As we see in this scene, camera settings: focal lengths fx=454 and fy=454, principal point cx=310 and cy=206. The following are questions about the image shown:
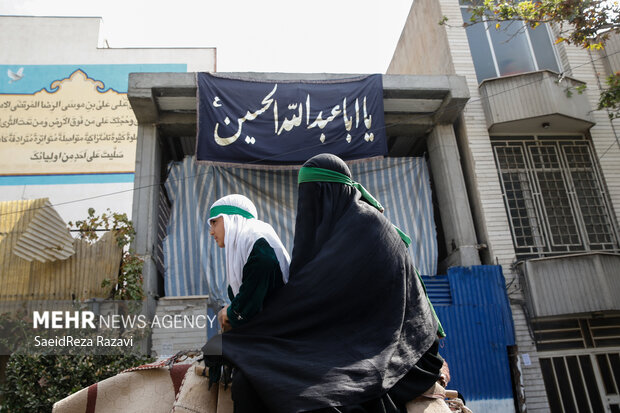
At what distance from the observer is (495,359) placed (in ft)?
23.9

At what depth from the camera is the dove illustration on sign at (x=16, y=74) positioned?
18.1m

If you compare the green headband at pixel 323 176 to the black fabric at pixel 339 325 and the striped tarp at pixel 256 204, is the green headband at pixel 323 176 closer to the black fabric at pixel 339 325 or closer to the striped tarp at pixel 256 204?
the black fabric at pixel 339 325

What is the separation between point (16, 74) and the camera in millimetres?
18219

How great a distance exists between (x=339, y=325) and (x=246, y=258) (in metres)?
0.65

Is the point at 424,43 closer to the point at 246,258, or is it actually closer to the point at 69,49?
the point at 246,258

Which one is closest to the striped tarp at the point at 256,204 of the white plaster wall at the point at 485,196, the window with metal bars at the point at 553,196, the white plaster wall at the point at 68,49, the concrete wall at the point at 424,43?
the white plaster wall at the point at 485,196

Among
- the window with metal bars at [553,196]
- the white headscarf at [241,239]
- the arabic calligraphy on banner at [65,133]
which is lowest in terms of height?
the white headscarf at [241,239]

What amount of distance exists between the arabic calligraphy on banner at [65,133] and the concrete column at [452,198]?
12314 millimetres

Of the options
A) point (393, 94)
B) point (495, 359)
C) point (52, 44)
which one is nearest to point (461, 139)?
point (393, 94)

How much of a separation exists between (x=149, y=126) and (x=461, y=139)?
20.0ft

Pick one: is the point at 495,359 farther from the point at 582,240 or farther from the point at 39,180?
the point at 39,180

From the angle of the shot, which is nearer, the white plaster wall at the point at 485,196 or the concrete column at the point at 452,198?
the white plaster wall at the point at 485,196

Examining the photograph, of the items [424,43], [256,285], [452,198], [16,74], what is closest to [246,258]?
[256,285]

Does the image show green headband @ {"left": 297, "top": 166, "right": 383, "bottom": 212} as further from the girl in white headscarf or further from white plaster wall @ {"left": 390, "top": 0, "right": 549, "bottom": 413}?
white plaster wall @ {"left": 390, "top": 0, "right": 549, "bottom": 413}
